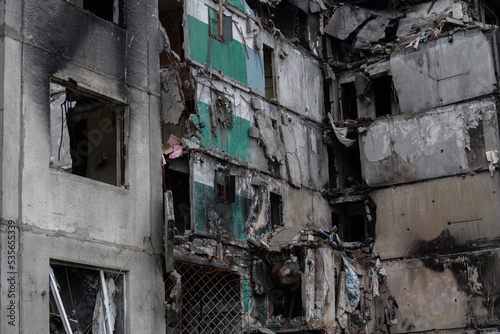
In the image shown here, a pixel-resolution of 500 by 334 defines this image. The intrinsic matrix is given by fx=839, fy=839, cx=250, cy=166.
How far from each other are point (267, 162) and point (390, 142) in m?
4.48

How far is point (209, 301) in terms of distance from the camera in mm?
19547

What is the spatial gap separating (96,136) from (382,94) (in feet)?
46.2

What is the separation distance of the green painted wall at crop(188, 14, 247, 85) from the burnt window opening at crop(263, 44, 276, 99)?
181 centimetres

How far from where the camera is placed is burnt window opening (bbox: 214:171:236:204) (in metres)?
21.8

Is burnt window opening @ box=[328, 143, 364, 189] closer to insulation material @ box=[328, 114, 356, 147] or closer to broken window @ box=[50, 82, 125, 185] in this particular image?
insulation material @ box=[328, 114, 356, 147]

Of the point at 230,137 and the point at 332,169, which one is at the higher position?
the point at 332,169

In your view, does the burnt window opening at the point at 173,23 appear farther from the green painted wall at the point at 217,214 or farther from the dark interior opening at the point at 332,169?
the dark interior opening at the point at 332,169

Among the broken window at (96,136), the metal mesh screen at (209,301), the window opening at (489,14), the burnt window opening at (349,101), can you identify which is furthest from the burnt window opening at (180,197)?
the window opening at (489,14)

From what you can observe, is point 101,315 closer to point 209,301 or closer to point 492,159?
point 209,301

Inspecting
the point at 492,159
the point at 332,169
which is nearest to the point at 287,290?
the point at 332,169

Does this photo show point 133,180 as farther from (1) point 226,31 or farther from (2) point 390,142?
(2) point 390,142

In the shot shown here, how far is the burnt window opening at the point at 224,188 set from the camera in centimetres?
2175

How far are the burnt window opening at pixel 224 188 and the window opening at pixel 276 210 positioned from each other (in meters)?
2.35

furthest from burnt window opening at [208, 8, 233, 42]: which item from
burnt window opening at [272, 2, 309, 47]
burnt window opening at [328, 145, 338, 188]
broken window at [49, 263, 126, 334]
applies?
broken window at [49, 263, 126, 334]
